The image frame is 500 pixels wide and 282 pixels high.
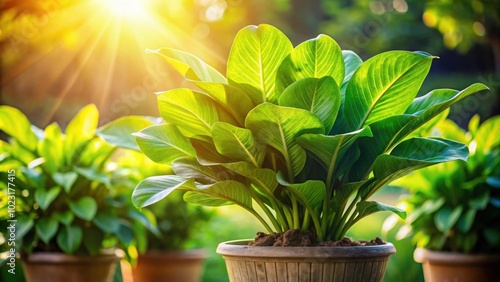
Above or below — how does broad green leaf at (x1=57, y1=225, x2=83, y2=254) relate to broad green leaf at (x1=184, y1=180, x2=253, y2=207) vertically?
below

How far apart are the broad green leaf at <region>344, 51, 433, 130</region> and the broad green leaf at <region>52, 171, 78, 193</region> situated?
4.26 feet

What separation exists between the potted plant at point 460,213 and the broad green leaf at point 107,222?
1.18 metres

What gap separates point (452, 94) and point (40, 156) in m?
1.70

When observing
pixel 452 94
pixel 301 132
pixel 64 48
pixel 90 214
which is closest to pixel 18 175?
pixel 90 214

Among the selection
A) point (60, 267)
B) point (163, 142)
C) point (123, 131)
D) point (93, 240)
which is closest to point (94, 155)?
point (93, 240)

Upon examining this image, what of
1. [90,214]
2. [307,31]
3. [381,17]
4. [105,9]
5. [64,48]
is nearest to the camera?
[90,214]

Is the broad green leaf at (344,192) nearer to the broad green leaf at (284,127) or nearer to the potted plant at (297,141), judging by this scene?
the potted plant at (297,141)

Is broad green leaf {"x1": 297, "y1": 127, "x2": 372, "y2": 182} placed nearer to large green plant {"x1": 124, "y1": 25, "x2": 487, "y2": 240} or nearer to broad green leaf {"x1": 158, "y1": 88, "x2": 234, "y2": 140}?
large green plant {"x1": 124, "y1": 25, "x2": 487, "y2": 240}

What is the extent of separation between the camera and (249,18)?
8930mm

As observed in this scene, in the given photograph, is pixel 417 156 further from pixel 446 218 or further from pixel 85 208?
pixel 85 208

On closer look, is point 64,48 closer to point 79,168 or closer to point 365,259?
point 79,168

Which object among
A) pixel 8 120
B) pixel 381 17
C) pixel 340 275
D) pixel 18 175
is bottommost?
pixel 340 275

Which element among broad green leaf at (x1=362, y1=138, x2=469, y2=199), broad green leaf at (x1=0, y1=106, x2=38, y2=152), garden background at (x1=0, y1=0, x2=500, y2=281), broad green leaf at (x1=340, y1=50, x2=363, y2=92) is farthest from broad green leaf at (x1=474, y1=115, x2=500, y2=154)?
garden background at (x1=0, y1=0, x2=500, y2=281)

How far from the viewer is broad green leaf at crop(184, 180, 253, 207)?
4.15 ft
